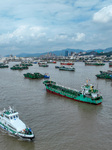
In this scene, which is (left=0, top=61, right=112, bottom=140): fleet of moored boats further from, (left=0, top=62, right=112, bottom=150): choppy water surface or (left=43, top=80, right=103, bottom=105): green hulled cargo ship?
(left=0, top=62, right=112, bottom=150): choppy water surface

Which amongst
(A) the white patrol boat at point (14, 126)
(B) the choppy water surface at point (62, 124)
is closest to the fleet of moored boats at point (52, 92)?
(A) the white patrol boat at point (14, 126)

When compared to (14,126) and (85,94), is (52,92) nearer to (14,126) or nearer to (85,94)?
(85,94)

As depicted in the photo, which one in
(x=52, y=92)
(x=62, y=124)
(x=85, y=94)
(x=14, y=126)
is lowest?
(x=62, y=124)

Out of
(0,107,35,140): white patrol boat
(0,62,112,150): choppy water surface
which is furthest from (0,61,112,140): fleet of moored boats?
(0,62,112,150): choppy water surface

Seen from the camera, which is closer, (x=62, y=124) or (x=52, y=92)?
(x=62, y=124)

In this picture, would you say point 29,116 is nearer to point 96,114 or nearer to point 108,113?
point 96,114

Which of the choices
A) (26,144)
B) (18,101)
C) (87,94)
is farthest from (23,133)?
(87,94)

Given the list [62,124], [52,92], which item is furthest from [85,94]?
[62,124]

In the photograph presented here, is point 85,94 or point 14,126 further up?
point 85,94

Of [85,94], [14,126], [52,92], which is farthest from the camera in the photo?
[52,92]
